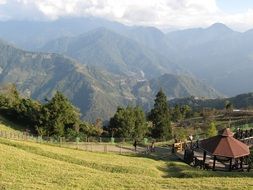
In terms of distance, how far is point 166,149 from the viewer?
60.3 m

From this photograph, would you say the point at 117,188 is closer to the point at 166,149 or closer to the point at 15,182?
the point at 15,182

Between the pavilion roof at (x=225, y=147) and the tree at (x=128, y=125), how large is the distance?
37620 mm

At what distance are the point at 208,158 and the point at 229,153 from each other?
19.9 feet

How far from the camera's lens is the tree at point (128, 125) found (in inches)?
3233

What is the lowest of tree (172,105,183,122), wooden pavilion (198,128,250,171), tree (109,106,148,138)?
wooden pavilion (198,128,250,171)

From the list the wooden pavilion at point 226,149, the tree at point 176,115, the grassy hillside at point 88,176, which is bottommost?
the grassy hillside at point 88,176

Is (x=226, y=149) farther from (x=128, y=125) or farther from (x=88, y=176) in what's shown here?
(x=128, y=125)

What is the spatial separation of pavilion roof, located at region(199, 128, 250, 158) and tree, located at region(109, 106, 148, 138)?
37.6 metres

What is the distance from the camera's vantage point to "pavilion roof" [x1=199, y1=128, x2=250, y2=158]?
4331 cm

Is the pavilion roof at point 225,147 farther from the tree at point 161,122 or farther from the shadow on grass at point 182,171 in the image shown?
the tree at point 161,122

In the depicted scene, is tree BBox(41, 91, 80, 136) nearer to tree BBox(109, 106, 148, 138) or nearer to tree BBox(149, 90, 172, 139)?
tree BBox(109, 106, 148, 138)

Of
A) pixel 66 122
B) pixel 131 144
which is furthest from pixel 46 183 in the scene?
pixel 66 122

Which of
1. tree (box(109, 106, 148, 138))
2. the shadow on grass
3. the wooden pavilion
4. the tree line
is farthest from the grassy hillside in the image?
tree (box(109, 106, 148, 138))

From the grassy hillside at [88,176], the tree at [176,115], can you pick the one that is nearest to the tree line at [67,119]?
the tree at [176,115]
